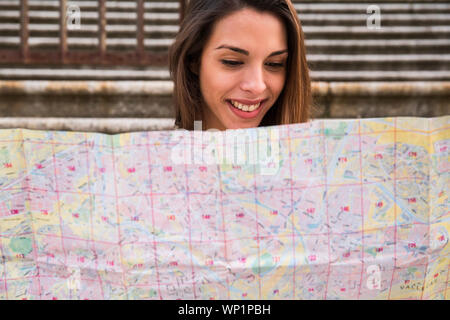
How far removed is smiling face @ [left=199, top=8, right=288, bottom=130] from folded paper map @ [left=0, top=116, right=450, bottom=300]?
50 cm

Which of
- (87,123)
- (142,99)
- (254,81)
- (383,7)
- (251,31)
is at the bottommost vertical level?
(87,123)

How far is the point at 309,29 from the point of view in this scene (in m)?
4.36

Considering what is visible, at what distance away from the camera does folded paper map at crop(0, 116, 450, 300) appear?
86cm

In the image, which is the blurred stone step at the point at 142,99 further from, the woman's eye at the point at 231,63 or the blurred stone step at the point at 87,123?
the woman's eye at the point at 231,63

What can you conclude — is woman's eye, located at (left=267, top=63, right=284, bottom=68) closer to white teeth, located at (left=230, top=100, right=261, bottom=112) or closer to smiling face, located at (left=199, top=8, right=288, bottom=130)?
smiling face, located at (left=199, top=8, right=288, bottom=130)

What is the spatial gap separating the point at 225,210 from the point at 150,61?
2.74m

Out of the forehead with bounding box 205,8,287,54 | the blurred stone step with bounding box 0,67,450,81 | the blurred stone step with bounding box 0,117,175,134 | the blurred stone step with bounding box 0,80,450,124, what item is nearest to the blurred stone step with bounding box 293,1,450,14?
the blurred stone step with bounding box 0,67,450,81

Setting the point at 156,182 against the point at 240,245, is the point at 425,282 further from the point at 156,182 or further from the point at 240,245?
the point at 156,182

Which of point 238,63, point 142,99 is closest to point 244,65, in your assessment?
point 238,63

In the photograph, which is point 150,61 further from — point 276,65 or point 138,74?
point 276,65

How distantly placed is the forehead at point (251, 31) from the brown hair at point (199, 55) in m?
0.03

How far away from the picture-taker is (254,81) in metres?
1.30

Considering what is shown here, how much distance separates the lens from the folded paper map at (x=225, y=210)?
33.9 inches

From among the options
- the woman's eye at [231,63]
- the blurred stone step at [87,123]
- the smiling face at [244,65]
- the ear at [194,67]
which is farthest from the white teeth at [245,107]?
the blurred stone step at [87,123]
